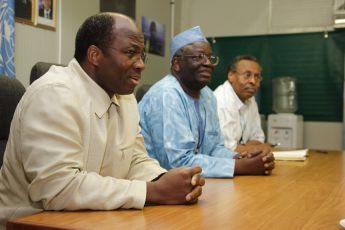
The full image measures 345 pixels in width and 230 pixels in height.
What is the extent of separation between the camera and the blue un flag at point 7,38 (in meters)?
2.40

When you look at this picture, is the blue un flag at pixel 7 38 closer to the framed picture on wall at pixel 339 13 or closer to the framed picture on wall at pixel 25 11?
the framed picture on wall at pixel 25 11

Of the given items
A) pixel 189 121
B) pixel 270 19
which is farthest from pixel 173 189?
pixel 270 19

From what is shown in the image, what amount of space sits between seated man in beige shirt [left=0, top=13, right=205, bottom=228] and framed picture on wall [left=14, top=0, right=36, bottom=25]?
1.56 meters

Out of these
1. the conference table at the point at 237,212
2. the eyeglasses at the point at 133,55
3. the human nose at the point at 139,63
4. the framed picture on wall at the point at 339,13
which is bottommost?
the conference table at the point at 237,212

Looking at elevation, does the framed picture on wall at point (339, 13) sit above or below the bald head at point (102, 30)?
above

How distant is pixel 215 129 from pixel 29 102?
3.92 feet

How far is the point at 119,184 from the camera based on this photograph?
1052 mm

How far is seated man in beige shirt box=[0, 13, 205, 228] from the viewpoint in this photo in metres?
1.00

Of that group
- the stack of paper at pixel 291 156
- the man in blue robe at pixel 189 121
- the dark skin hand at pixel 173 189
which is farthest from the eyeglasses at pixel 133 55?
the stack of paper at pixel 291 156

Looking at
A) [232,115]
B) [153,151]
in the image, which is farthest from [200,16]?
[153,151]

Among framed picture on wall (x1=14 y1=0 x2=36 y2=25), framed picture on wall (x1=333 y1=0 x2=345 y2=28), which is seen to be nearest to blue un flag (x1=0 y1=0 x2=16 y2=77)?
framed picture on wall (x1=14 y1=0 x2=36 y2=25)

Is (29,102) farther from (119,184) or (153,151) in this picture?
(153,151)

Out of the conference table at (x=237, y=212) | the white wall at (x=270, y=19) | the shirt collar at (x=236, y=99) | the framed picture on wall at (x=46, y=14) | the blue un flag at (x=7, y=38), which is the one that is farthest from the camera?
the white wall at (x=270, y=19)

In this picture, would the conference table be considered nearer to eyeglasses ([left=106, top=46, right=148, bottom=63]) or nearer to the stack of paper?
eyeglasses ([left=106, top=46, right=148, bottom=63])
